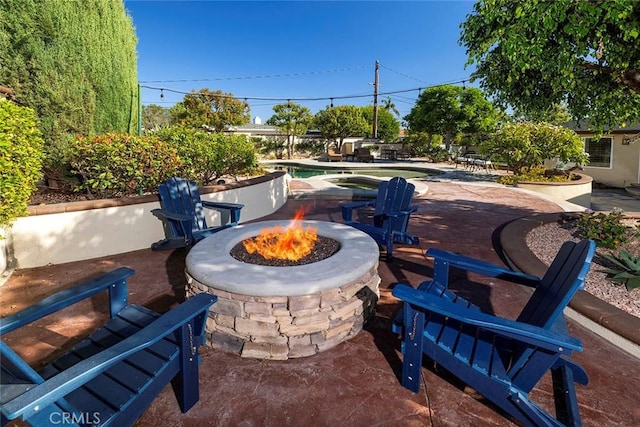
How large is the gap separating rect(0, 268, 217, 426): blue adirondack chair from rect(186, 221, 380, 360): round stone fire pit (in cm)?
40

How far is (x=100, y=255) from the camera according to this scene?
14.5 feet

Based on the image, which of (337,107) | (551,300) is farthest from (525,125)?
(337,107)

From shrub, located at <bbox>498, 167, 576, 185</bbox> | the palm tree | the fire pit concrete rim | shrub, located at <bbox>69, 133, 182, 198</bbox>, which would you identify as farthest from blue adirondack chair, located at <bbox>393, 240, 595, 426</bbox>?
the palm tree

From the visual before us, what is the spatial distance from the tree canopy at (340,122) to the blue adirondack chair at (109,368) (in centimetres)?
2703

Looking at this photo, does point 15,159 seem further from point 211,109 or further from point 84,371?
point 211,109

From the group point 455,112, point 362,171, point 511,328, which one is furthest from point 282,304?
point 455,112

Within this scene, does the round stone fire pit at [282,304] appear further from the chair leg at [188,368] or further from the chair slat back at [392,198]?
the chair slat back at [392,198]

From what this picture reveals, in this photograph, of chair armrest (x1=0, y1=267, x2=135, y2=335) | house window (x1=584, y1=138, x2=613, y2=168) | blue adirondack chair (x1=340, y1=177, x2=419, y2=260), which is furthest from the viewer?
house window (x1=584, y1=138, x2=613, y2=168)

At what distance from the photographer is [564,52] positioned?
3.21 m

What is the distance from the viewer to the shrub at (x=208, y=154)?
6.21m

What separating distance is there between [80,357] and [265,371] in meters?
1.10

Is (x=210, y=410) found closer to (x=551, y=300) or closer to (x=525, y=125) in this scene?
(x=551, y=300)

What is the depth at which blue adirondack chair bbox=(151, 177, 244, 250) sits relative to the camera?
4191 mm

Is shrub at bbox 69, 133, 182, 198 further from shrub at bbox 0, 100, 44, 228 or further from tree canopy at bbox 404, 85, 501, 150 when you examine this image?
tree canopy at bbox 404, 85, 501, 150
